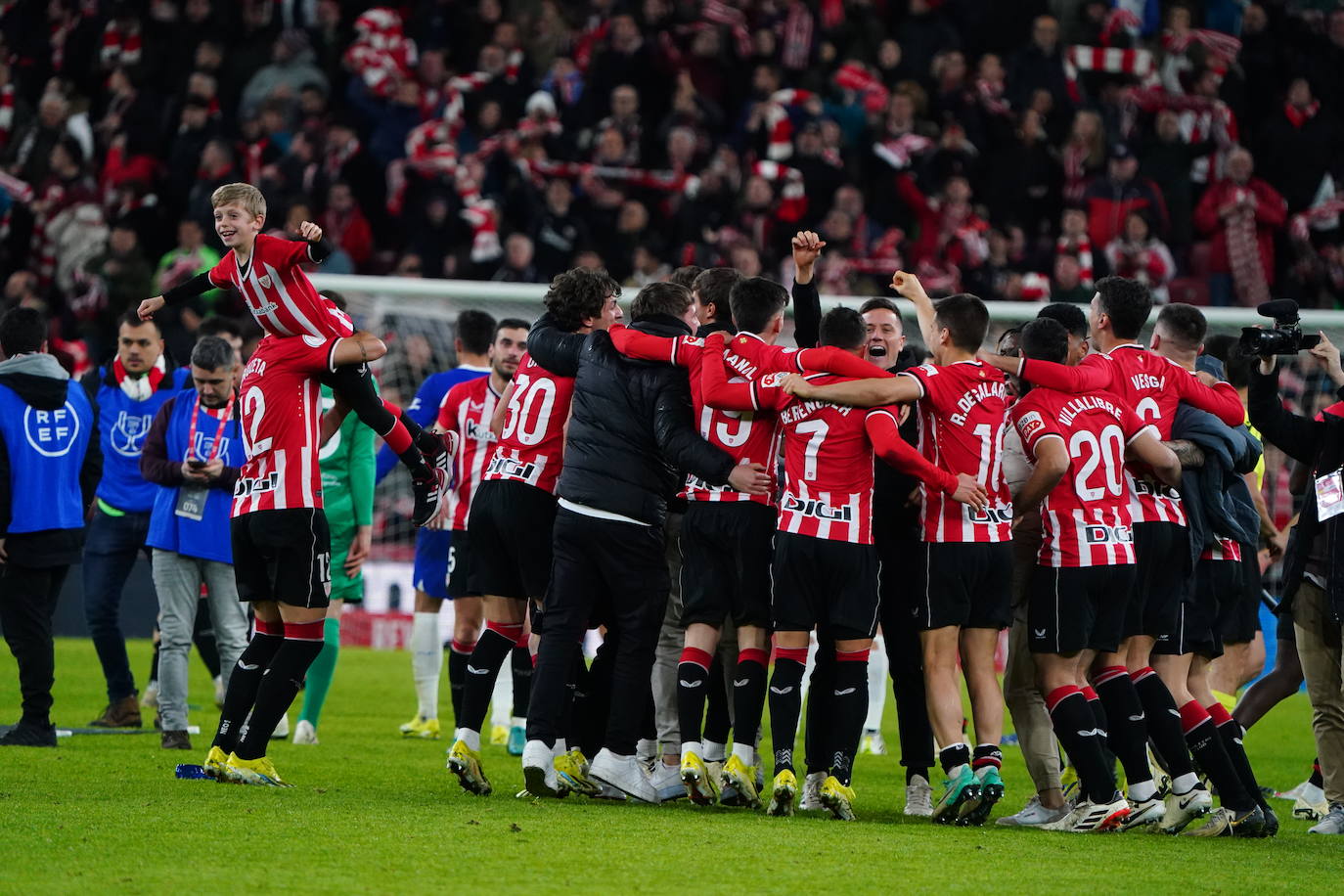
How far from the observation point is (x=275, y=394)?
292 inches

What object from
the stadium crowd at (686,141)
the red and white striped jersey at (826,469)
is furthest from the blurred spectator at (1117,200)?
the red and white striped jersey at (826,469)

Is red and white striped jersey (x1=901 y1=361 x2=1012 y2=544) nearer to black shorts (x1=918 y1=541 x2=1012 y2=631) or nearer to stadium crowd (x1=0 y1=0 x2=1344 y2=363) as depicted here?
black shorts (x1=918 y1=541 x2=1012 y2=631)

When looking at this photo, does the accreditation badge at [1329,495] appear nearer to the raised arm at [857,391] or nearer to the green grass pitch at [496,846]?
the green grass pitch at [496,846]

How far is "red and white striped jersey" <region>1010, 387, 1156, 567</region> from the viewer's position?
23.5ft

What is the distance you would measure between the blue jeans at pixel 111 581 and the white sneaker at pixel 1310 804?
6.60 meters

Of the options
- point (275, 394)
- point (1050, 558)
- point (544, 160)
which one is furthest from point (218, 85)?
point (1050, 558)

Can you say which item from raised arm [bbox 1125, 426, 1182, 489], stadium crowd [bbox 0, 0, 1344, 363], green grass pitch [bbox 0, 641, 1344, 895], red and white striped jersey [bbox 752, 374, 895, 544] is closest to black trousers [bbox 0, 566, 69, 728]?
green grass pitch [bbox 0, 641, 1344, 895]

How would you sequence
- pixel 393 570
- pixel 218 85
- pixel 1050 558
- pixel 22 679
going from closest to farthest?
pixel 1050 558, pixel 22 679, pixel 393 570, pixel 218 85

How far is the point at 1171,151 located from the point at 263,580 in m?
14.6

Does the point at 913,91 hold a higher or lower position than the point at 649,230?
higher

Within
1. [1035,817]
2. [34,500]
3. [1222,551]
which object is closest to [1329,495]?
[1222,551]

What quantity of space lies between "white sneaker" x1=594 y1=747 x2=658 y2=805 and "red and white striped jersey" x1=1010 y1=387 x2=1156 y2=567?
6.58 ft

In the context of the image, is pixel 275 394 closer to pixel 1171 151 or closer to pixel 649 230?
pixel 649 230

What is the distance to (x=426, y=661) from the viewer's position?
10.4 m
